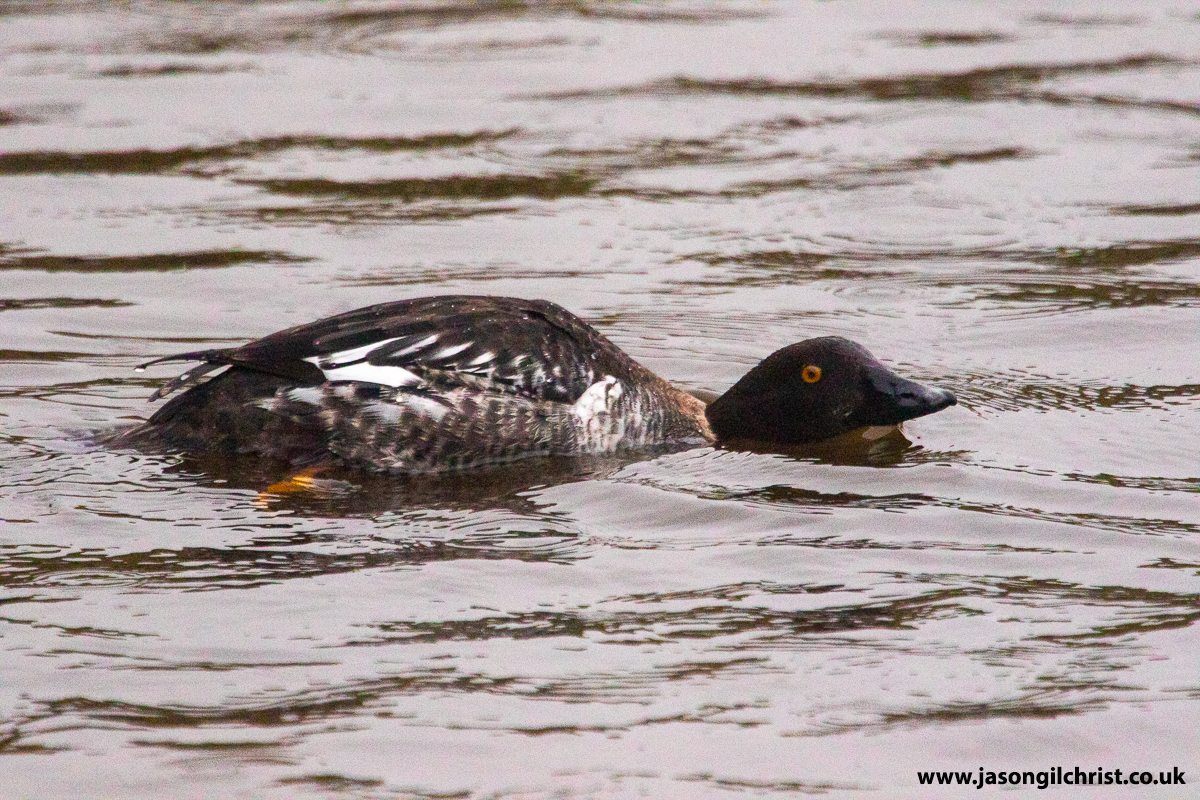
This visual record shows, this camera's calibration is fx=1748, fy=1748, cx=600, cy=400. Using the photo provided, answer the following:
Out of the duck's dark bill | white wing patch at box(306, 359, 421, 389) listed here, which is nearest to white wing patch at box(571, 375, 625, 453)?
white wing patch at box(306, 359, 421, 389)

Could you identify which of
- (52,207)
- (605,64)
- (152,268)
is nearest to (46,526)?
(152,268)

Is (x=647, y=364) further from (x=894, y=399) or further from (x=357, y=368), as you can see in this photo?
(x=357, y=368)

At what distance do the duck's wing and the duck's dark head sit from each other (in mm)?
756

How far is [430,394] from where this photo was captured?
7.62 m

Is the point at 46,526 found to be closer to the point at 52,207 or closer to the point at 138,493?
the point at 138,493

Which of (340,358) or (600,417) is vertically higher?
(340,358)

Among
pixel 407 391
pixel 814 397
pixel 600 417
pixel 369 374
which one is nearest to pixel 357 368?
pixel 369 374

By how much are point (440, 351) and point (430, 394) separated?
0.20 m

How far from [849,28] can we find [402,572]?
37.0 ft

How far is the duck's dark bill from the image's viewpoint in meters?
8.09

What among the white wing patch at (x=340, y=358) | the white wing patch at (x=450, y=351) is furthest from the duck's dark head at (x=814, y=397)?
the white wing patch at (x=340, y=358)

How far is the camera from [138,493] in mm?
7184

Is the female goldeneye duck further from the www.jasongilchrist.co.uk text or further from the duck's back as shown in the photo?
the www.jasongilchrist.co.uk text

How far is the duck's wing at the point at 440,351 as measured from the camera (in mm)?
7473
